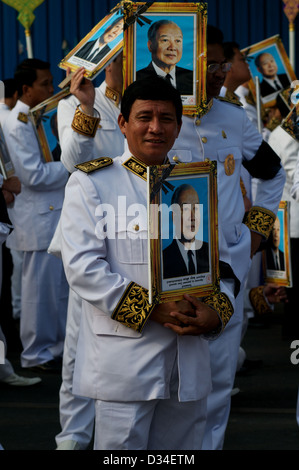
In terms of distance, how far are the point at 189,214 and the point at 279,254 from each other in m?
1.96

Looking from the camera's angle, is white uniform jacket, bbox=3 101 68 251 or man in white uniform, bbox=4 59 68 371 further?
man in white uniform, bbox=4 59 68 371

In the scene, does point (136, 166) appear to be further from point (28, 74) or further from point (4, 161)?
point (28, 74)

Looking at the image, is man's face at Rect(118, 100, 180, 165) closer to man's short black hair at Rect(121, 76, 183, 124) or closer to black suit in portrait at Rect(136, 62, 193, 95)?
man's short black hair at Rect(121, 76, 183, 124)

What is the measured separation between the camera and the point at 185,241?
8.84 ft

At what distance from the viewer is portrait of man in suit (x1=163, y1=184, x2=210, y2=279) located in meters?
2.65

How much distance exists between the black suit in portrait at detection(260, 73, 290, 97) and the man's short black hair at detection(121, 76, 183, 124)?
4.19 meters

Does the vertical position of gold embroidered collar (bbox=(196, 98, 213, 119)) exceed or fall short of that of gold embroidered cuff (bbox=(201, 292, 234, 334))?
it exceeds it

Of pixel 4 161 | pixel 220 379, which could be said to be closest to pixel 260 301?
pixel 220 379

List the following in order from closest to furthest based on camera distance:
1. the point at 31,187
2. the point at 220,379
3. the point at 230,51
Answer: the point at 220,379
the point at 31,187
the point at 230,51

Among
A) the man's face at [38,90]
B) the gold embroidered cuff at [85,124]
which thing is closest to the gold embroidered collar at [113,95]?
the gold embroidered cuff at [85,124]

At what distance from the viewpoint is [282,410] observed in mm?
5043

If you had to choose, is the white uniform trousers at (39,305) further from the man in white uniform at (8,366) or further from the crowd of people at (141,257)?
the crowd of people at (141,257)

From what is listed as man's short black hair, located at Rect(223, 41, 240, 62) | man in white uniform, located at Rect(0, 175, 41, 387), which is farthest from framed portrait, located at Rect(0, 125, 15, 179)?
man's short black hair, located at Rect(223, 41, 240, 62)

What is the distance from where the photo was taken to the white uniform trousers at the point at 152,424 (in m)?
2.79
